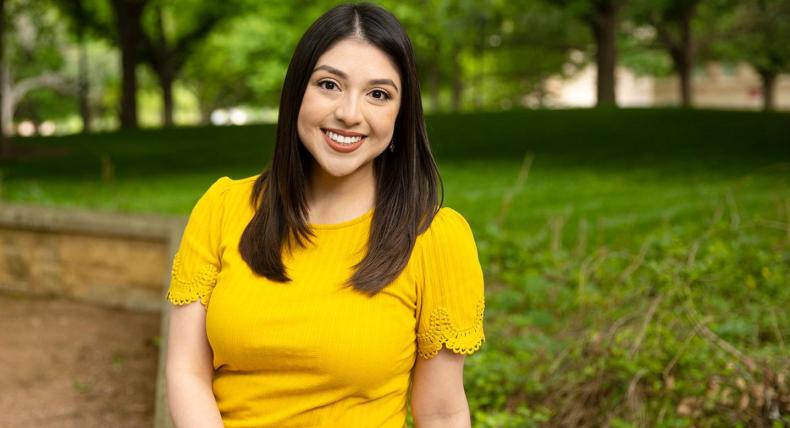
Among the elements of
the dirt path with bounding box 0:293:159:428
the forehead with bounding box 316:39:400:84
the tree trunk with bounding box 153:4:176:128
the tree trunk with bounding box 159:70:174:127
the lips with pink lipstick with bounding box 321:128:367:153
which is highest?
the tree trunk with bounding box 153:4:176:128

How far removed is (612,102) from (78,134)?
37.7ft

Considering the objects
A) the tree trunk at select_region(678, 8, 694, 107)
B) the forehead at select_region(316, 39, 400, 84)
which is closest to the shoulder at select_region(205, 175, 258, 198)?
the forehead at select_region(316, 39, 400, 84)

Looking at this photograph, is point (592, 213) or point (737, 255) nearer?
point (737, 255)

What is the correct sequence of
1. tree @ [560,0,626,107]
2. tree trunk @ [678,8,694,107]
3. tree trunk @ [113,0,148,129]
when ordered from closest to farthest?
tree trunk @ [113,0,148,129] < tree @ [560,0,626,107] < tree trunk @ [678,8,694,107]

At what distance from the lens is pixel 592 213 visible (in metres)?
8.74

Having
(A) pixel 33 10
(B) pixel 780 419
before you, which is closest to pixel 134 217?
(B) pixel 780 419

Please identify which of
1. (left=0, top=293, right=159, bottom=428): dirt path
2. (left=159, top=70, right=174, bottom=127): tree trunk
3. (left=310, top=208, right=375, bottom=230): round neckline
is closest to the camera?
(left=310, top=208, right=375, bottom=230): round neckline

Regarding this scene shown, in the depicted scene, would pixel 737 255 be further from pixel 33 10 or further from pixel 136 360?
pixel 33 10

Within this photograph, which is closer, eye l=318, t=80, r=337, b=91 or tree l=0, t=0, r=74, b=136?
eye l=318, t=80, r=337, b=91

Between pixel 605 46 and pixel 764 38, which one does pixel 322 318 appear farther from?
pixel 764 38

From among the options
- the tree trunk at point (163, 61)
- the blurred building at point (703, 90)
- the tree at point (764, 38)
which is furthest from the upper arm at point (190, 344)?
the blurred building at point (703, 90)

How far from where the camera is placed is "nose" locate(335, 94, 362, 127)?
2.17 meters

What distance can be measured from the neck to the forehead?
0.76 ft

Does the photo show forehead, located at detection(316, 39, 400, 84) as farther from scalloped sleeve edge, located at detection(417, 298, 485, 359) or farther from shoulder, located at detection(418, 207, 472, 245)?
scalloped sleeve edge, located at detection(417, 298, 485, 359)
